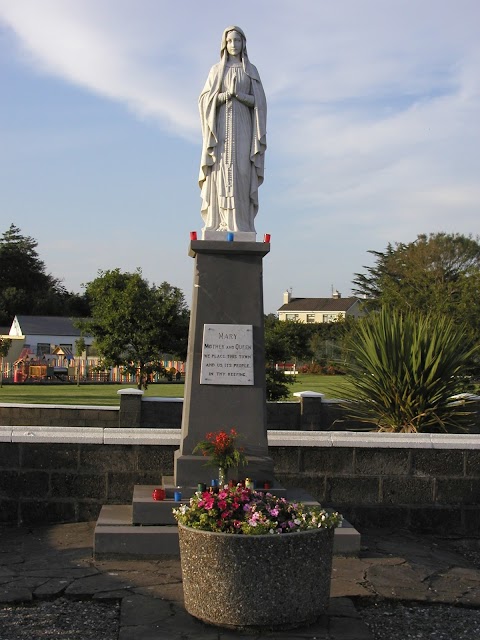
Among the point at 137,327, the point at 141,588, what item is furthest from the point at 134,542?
the point at 137,327

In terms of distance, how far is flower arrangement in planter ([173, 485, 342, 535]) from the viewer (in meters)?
4.80

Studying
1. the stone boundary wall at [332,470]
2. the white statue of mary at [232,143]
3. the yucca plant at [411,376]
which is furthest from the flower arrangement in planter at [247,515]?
the yucca plant at [411,376]

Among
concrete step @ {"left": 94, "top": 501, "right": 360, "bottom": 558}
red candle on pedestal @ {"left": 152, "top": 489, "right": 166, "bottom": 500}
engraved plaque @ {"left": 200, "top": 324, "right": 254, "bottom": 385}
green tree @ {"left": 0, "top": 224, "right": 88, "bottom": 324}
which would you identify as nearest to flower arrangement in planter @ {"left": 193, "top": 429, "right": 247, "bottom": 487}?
red candle on pedestal @ {"left": 152, "top": 489, "right": 166, "bottom": 500}

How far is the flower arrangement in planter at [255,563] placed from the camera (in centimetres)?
472

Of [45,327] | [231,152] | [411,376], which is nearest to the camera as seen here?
[231,152]

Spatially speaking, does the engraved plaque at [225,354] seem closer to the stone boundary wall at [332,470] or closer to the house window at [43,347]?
the stone boundary wall at [332,470]

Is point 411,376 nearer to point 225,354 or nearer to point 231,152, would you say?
point 225,354

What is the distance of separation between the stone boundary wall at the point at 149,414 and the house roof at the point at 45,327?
4465 centimetres

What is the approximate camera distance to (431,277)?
43.4 metres

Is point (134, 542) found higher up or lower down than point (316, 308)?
lower down

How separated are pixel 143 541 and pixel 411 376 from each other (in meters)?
4.48

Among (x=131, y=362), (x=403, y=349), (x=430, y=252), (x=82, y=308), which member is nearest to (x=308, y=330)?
(x=430, y=252)

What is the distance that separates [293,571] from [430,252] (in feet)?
188

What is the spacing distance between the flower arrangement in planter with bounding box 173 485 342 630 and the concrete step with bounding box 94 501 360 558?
66.6 inches
